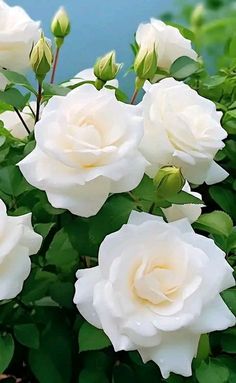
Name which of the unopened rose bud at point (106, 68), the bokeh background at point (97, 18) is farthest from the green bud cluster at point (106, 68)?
the bokeh background at point (97, 18)

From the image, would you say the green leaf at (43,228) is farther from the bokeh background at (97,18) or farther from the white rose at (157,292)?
the bokeh background at (97,18)

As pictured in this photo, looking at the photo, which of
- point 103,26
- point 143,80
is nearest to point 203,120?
point 143,80

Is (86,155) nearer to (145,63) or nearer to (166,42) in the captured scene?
(145,63)

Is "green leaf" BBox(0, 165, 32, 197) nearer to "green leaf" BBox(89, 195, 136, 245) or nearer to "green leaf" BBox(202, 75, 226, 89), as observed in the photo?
"green leaf" BBox(89, 195, 136, 245)

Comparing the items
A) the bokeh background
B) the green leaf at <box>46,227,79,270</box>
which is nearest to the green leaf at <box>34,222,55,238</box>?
the green leaf at <box>46,227,79,270</box>

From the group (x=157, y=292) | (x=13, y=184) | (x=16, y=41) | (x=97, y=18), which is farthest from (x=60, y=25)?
(x=97, y=18)

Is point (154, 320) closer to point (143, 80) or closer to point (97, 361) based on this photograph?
point (97, 361)
